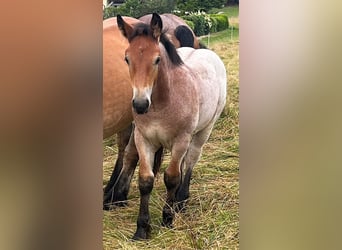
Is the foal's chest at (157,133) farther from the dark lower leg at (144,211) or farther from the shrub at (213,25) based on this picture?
the shrub at (213,25)

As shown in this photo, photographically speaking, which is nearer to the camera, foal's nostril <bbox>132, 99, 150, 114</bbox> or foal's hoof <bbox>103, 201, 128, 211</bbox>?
foal's nostril <bbox>132, 99, 150, 114</bbox>

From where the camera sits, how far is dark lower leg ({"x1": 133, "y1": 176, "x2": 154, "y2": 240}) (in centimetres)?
202

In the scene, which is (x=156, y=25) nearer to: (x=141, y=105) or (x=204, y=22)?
(x=204, y=22)

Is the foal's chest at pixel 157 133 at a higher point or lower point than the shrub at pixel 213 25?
lower

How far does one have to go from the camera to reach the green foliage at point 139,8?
1981 mm

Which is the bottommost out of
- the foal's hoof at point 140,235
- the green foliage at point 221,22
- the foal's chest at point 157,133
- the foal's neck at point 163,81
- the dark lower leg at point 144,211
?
the foal's hoof at point 140,235

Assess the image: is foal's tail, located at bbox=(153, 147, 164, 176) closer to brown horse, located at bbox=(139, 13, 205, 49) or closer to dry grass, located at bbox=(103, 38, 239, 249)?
dry grass, located at bbox=(103, 38, 239, 249)

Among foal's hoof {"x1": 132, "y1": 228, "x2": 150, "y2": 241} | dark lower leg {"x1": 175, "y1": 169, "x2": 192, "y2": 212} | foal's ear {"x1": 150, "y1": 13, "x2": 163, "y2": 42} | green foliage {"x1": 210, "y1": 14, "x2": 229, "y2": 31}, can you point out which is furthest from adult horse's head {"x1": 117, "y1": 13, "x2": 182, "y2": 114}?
foal's hoof {"x1": 132, "y1": 228, "x2": 150, "y2": 241}

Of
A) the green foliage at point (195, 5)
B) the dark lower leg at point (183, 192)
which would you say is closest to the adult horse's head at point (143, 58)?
the green foliage at point (195, 5)

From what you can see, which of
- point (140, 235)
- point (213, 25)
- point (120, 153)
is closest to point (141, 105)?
point (120, 153)

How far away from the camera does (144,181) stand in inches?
79.8

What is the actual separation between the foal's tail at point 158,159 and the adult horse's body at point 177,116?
14 millimetres
